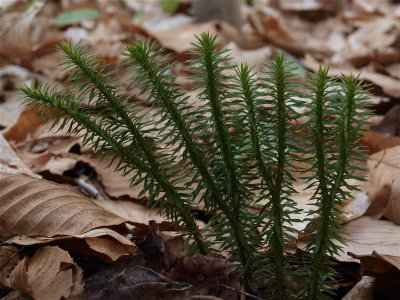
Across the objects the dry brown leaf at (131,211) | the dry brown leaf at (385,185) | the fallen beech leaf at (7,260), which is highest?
the dry brown leaf at (385,185)

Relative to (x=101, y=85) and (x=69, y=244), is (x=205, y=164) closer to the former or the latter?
(x=101, y=85)

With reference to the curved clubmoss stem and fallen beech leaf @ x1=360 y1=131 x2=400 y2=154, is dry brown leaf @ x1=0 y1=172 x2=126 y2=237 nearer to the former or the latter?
the curved clubmoss stem

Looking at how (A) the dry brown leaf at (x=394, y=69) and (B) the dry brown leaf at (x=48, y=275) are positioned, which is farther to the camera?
(A) the dry brown leaf at (x=394, y=69)

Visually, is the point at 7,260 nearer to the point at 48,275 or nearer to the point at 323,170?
the point at 48,275

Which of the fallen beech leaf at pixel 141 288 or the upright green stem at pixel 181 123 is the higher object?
the upright green stem at pixel 181 123

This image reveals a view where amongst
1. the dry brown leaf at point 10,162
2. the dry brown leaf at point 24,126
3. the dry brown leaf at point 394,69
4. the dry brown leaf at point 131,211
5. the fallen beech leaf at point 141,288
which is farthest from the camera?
the dry brown leaf at point 394,69

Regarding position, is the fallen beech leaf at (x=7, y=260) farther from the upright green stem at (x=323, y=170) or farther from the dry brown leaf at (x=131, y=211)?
the upright green stem at (x=323, y=170)

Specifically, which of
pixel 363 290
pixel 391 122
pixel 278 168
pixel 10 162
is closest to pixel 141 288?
pixel 278 168

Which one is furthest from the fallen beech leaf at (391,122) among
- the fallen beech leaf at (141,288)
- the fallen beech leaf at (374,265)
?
the fallen beech leaf at (141,288)

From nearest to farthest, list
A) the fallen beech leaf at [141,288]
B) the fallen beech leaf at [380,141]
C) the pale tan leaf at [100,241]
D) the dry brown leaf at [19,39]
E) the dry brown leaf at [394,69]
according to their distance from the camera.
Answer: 1. the fallen beech leaf at [141,288]
2. the pale tan leaf at [100,241]
3. the fallen beech leaf at [380,141]
4. the dry brown leaf at [394,69]
5. the dry brown leaf at [19,39]
